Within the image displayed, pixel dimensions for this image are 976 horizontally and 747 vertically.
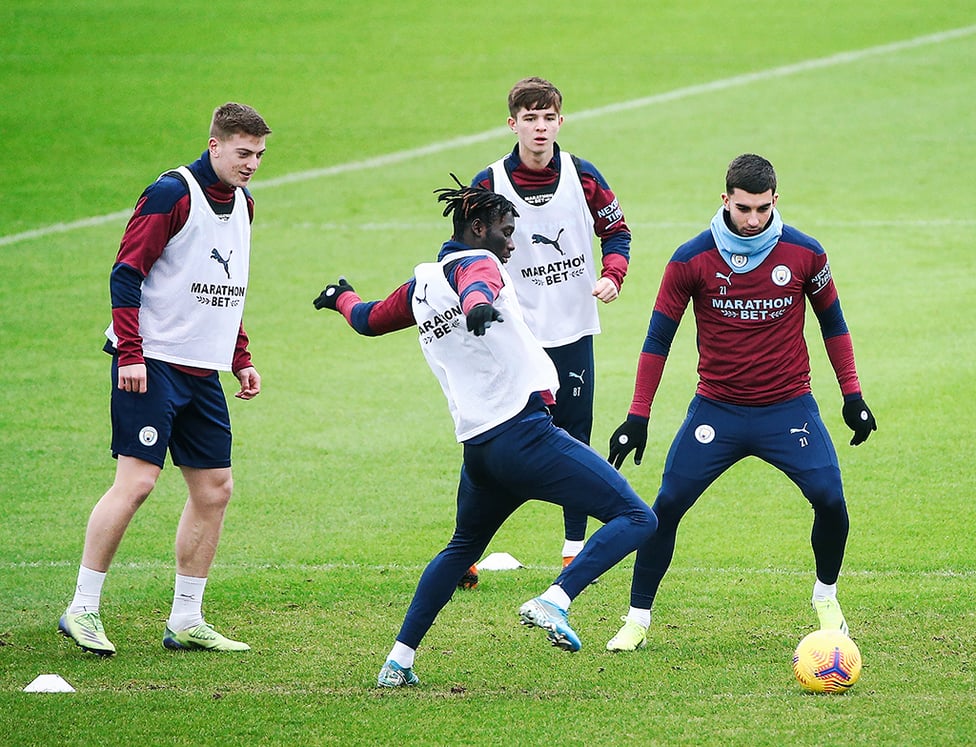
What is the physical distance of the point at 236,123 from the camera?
7480mm

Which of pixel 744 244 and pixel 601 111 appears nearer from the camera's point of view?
pixel 744 244

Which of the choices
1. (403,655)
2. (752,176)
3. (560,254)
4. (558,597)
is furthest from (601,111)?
(558,597)

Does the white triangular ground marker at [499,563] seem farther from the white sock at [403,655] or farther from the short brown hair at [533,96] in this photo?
the short brown hair at [533,96]

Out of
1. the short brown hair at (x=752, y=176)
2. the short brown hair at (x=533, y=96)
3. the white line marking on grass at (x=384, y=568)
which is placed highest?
the short brown hair at (x=533, y=96)

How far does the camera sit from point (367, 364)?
1509 centimetres

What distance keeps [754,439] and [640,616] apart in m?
1.06

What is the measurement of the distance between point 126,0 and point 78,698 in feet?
105

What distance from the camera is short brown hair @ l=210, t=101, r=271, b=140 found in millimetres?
7484

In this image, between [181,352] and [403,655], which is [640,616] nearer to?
[403,655]

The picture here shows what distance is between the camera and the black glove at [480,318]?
5.96 metres

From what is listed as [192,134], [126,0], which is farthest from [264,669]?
[126,0]

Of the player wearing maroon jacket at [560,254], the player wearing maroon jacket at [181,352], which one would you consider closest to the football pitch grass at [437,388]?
the player wearing maroon jacket at [181,352]

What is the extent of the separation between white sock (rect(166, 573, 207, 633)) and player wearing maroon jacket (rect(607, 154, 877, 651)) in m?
2.13

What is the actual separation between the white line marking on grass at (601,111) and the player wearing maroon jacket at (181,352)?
13.3m
